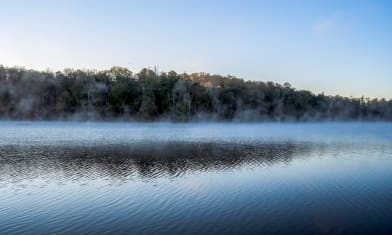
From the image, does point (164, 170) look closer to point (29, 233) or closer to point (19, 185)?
point (19, 185)

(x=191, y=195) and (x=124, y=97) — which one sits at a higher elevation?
(x=124, y=97)

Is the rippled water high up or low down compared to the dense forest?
down

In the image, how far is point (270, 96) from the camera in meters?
122

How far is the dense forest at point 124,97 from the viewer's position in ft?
283

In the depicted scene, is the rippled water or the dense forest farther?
the dense forest

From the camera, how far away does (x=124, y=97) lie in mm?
91875

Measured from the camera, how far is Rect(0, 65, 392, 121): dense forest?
86375 mm

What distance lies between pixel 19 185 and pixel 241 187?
36.7ft

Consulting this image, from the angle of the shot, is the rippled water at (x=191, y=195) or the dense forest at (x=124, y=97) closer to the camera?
the rippled water at (x=191, y=195)

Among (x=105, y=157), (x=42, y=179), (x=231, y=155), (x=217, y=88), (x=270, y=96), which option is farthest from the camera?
(x=270, y=96)

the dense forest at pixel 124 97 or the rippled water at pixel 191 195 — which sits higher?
the dense forest at pixel 124 97

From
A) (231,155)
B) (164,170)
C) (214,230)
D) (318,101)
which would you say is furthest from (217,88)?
(214,230)

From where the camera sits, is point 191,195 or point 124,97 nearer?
point 191,195

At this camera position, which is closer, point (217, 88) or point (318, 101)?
point (217, 88)
